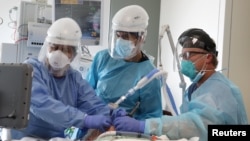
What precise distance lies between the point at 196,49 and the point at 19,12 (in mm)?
A: 1597

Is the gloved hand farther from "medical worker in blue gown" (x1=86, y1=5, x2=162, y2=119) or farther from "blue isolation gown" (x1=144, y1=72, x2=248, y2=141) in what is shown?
"medical worker in blue gown" (x1=86, y1=5, x2=162, y2=119)

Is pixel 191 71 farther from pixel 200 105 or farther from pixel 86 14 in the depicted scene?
pixel 86 14

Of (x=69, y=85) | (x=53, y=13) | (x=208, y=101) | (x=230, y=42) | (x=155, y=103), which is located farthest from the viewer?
(x=53, y=13)

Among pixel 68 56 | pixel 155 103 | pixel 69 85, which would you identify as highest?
pixel 68 56

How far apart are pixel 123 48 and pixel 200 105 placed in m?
0.58

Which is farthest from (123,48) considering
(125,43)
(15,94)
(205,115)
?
(15,94)

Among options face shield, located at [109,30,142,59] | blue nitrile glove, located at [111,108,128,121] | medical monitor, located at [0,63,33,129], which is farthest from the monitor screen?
medical monitor, located at [0,63,33,129]

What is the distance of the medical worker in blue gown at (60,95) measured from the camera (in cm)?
138

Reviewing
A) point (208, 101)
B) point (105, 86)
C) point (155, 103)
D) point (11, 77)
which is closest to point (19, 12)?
point (105, 86)

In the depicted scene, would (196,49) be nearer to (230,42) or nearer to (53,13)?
(230,42)

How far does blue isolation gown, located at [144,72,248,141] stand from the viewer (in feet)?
4.20

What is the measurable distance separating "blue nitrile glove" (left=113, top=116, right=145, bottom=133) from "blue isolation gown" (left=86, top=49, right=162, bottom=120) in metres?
0.37

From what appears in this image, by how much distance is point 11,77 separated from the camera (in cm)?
107

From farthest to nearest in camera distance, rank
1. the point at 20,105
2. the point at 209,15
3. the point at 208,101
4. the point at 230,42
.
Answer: the point at 209,15 < the point at 230,42 < the point at 208,101 < the point at 20,105
